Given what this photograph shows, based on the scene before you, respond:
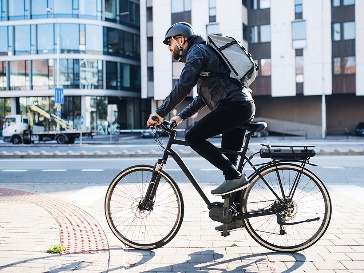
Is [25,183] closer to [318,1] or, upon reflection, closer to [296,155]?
[296,155]

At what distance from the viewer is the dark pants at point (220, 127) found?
13.2 feet

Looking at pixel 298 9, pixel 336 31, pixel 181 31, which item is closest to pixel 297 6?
pixel 298 9

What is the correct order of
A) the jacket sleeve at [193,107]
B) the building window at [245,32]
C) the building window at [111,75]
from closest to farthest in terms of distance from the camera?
1. the jacket sleeve at [193,107]
2. the building window at [245,32]
3. the building window at [111,75]

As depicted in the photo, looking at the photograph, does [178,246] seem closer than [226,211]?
No

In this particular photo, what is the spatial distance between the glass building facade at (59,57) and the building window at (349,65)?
25.8m

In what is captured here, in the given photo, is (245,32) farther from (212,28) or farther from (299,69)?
(299,69)

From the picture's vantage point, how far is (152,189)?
4316mm

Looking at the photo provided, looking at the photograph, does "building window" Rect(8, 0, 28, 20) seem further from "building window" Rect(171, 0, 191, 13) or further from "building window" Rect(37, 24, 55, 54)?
"building window" Rect(171, 0, 191, 13)

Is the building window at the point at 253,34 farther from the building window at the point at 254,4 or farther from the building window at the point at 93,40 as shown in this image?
the building window at the point at 93,40

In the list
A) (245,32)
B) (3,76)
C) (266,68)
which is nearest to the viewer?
(266,68)

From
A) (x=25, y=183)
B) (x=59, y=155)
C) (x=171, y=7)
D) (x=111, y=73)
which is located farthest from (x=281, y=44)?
(x=25, y=183)

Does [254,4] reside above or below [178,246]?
above

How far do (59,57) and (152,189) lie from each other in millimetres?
48841

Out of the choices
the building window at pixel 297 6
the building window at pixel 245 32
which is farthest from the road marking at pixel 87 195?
the building window at pixel 245 32
